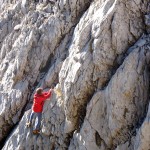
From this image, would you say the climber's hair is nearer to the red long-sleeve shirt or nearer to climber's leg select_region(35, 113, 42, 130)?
the red long-sleeve shirt

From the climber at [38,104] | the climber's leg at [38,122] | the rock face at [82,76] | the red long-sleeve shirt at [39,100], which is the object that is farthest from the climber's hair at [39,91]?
the climber's leg at [38,122]

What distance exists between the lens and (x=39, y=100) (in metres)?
15.9

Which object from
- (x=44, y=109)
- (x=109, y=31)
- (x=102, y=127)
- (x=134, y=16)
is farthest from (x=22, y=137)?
(x=134, y=16)

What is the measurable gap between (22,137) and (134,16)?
8.30 metres

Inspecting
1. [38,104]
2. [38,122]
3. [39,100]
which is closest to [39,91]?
[39,100]

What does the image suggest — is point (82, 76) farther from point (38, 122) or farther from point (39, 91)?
point (38, 122)

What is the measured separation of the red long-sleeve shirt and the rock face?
335 millimetres

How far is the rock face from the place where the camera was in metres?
12.9

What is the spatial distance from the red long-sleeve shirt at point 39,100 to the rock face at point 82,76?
0.33 m

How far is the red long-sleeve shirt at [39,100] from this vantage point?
52.0ft

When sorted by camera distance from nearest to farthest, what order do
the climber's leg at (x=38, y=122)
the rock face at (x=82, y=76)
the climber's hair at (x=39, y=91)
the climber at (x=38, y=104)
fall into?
the rock face at (x=82, y=76)
the climber's hair at (x=39, y=91)
the climber at (x=38, y=104)
the climber's leg at (x=38, y=122)

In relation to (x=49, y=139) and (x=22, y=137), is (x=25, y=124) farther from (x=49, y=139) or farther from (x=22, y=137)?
(x=49, y=139)

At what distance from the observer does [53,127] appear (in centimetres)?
1573

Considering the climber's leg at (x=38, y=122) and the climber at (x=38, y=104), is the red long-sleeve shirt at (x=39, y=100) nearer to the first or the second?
the climber at (x=38, y=104)
